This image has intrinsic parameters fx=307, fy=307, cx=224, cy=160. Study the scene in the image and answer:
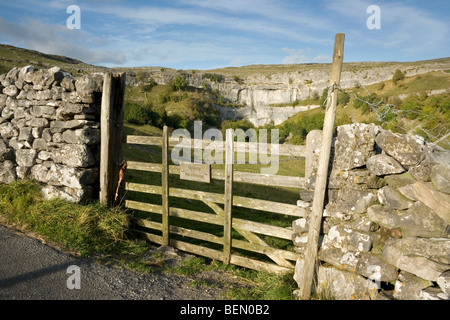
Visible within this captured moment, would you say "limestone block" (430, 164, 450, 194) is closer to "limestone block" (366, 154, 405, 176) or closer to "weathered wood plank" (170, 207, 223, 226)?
"limestone block" (366, 154, 405, 176)

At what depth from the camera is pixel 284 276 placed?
521cm

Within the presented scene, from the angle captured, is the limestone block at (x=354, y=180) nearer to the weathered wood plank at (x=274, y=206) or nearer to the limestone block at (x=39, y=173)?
the weathered wood plank at (x=274, y=206)

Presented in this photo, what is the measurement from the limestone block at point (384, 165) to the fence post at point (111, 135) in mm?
5454

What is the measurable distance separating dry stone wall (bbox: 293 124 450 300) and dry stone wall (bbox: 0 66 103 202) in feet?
16.8

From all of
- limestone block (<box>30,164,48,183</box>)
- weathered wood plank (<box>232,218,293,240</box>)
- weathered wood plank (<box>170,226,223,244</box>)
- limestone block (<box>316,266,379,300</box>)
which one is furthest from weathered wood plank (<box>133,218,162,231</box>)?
limestone block (<box>316,266,379,300</box>)

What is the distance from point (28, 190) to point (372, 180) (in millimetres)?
7493

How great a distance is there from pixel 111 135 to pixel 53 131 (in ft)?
5.18

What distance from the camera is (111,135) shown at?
23.2 ft

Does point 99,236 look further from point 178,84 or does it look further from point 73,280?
point 178,84

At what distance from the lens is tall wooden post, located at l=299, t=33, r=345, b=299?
13.8 ft

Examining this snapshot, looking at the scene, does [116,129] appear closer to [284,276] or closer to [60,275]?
[60,275]

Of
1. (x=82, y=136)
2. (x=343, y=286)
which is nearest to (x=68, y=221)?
(x=82, y=136)

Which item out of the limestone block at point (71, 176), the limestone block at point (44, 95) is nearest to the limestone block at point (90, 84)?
the limestone block at point (44, 95)
